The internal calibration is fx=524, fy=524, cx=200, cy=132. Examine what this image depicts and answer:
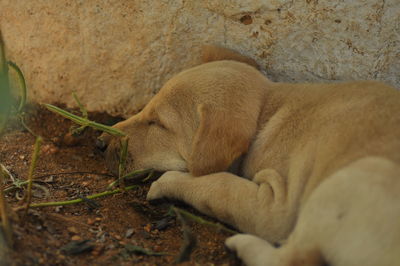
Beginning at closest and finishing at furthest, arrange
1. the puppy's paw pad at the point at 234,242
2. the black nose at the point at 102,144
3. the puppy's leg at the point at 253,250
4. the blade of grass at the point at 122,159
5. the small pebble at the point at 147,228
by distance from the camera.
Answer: the puppy's leg at the point at 253,250 → the puppy's paw pad at the point at 234,242 → the small pebble at the point at 147,228 → the blade of grass at the point at 122,159 → the black nose at the point at 102,144

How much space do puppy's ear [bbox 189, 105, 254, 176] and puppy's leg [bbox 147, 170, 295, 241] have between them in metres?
0.08

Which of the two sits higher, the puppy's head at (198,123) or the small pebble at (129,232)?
the puppy's head at (198,123)

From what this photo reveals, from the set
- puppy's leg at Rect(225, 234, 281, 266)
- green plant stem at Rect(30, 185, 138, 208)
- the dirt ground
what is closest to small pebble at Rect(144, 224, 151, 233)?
the dirt ground

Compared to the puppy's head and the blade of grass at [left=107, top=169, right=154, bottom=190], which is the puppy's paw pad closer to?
the puppy's head

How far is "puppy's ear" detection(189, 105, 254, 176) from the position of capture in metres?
3.35

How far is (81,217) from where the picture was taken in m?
3.35

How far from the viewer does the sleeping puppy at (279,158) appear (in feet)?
8.18

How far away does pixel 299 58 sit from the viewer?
13.5ft

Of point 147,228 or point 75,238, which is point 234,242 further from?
point 75,238

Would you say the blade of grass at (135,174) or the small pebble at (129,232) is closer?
the small pebble at (129,232)

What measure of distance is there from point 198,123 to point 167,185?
47cm

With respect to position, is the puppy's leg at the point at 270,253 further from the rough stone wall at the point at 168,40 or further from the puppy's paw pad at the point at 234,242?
the rough stone wall at the point at 168,40

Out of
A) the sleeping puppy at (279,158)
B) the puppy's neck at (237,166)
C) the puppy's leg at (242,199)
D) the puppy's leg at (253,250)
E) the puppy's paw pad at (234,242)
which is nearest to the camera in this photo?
the sleeping puppy at (279,158)

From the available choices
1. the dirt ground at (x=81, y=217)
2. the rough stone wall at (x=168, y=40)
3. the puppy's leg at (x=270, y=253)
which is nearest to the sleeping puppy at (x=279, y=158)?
the puppy's leg at (x=270, y=253)
